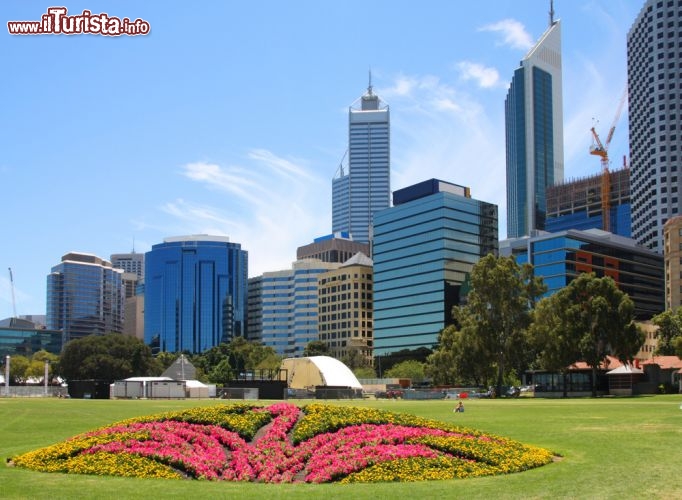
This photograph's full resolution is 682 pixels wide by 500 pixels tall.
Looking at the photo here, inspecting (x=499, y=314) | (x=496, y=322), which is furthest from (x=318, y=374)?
(x=499, y=314)

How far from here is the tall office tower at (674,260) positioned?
145875 mm

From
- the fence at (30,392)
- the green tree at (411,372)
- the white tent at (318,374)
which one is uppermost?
the white tent at (318,374)

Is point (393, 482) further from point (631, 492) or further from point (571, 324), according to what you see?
point (571, 324)

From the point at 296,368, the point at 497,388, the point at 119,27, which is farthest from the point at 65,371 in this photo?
the point at 119,27

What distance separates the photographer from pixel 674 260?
149 m

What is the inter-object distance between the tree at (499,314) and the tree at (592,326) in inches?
418

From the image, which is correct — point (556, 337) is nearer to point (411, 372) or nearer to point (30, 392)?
point (411, 372)

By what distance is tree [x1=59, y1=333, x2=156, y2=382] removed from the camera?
153m

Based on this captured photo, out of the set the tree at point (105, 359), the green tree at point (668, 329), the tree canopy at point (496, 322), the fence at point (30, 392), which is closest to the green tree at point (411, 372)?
the tree at point (105, 359)

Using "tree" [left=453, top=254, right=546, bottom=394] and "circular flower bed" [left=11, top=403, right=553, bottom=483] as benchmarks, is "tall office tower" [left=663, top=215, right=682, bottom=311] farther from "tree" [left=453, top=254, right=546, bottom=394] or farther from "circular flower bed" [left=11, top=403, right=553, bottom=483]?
"circular flower bed" [left=11, top=403, right=553, bottom=483]

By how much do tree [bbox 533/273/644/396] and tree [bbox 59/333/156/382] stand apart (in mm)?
95186

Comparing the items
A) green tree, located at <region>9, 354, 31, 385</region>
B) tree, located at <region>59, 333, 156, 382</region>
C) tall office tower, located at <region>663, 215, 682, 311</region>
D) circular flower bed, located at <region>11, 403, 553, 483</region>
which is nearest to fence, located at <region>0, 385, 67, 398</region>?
tree, located at <region>59, 333, 156, 382</region>

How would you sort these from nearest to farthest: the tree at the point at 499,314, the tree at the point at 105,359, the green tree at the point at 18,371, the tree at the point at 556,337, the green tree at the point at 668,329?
the tree at the point at 556,337 → the tree at the point at 499,314 → the green tree at the point at 668,329 → the tree at the point at 105,359 → the green tree at the point at 18,371

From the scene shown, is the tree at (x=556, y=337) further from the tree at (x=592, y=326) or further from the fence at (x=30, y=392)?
the fence at (x=30, y=392)
